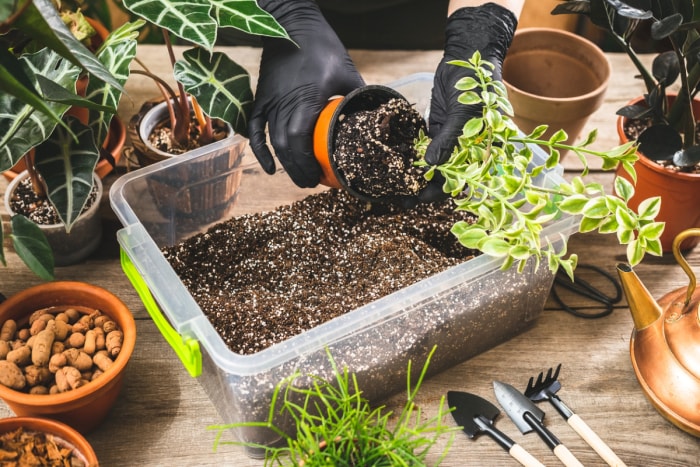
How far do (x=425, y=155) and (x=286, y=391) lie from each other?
1.34 ft

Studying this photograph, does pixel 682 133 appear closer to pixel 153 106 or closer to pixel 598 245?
pixel 598 245

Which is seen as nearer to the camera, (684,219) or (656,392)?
(656,392)

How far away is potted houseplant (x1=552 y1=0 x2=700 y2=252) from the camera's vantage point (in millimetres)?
→ 1042

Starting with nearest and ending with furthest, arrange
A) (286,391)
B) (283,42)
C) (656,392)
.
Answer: (286,391) → (656,392) → (283,42)

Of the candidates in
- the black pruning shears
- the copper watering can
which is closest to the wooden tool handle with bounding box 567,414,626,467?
the copper watering can

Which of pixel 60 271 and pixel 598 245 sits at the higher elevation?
pixel 598 245

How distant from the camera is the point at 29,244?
966mm

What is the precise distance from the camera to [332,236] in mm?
1176

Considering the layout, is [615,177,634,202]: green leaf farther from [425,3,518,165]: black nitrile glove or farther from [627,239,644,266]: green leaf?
[425,3,518,165]: black nitrile glove

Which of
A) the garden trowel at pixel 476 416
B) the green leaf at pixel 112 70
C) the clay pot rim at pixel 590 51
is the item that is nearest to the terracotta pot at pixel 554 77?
the clay pot rim at pixel 590 51

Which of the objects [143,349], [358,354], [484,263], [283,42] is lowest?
[143,349]

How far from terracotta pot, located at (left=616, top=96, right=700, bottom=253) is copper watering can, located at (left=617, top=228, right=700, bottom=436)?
6.8 inches

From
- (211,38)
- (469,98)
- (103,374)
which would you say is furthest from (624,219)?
(103,374)

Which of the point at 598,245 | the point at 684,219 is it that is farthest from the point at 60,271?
the point at 684,219
